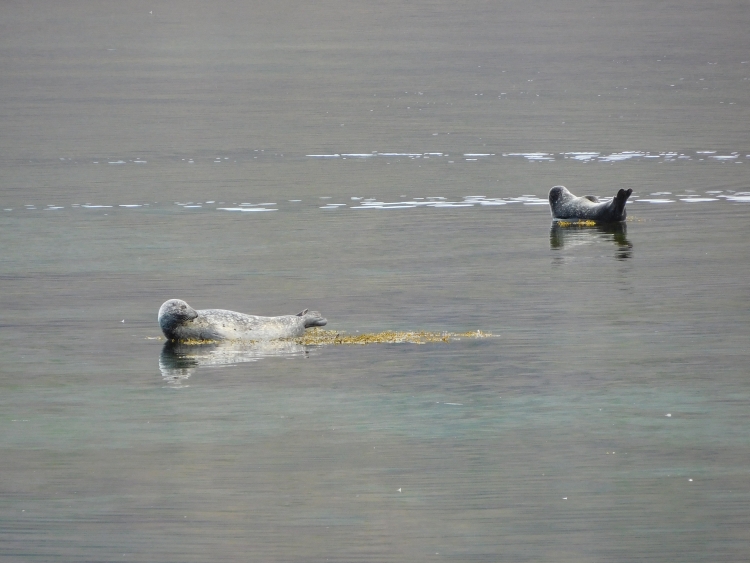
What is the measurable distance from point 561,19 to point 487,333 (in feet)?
371

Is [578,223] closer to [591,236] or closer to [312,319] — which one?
[591,236]

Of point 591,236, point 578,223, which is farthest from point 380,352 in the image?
point 578,223

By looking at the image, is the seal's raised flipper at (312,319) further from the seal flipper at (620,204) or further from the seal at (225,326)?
the seal flipper at (620,204)

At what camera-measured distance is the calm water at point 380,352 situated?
39.5ft

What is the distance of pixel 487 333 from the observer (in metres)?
18.3

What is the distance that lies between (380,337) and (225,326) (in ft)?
5.29

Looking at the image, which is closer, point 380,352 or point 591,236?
point 380,352

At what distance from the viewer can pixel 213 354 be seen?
17.4 metres

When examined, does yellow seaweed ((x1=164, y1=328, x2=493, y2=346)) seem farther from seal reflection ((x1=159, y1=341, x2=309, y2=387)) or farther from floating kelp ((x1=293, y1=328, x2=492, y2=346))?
seal reflection ((x1=159, y1=341, x2=309, y2=387))

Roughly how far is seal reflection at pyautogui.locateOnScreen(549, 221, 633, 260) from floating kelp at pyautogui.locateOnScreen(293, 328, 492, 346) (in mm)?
6726

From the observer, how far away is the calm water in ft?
39.5

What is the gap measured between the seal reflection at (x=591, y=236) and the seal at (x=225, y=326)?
7634 millimetres

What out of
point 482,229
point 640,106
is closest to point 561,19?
point 640,106

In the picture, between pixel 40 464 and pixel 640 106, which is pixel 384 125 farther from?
pixel 40 464
